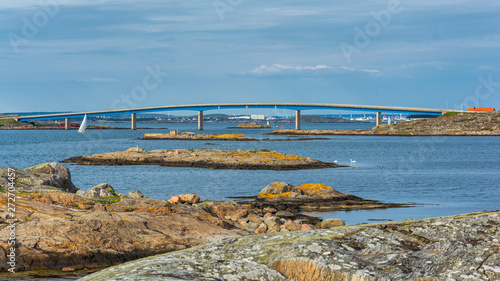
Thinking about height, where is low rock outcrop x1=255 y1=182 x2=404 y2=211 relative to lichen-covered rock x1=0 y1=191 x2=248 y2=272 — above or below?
below

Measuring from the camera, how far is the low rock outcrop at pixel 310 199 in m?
30.5

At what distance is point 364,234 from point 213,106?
17963 centimetres

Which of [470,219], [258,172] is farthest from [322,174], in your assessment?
[470,219]

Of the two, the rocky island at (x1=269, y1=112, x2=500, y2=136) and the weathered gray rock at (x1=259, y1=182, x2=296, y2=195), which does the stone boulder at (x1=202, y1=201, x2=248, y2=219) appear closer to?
the weathered gray rock at (x1=259, y1=182, x2=296, y2=195)

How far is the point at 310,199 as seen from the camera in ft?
105

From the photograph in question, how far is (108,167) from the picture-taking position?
64.4 m

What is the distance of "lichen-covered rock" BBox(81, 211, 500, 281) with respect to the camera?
6891mm

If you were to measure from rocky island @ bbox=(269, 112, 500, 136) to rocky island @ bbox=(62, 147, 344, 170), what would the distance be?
11358 centimetres

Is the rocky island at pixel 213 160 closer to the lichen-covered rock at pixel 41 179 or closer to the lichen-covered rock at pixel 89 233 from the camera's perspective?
the lichen-covered rock at pixel 41 179

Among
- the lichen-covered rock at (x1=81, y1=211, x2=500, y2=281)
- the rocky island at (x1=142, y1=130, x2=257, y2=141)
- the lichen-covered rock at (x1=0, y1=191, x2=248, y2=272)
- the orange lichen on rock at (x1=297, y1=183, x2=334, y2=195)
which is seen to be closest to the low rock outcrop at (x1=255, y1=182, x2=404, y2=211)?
the orange lichen on rock at (x1=297, y1=183, x2=334, y2=195)

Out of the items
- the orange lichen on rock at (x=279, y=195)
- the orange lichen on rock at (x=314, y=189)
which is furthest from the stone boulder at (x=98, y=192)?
the orange lichen on rock at (x=314, y=189)

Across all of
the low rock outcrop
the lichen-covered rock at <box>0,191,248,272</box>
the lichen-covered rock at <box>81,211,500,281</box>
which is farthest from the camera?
the low rock outcrop

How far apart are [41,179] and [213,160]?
142 feet

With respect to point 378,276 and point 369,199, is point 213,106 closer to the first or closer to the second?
point 369,199
